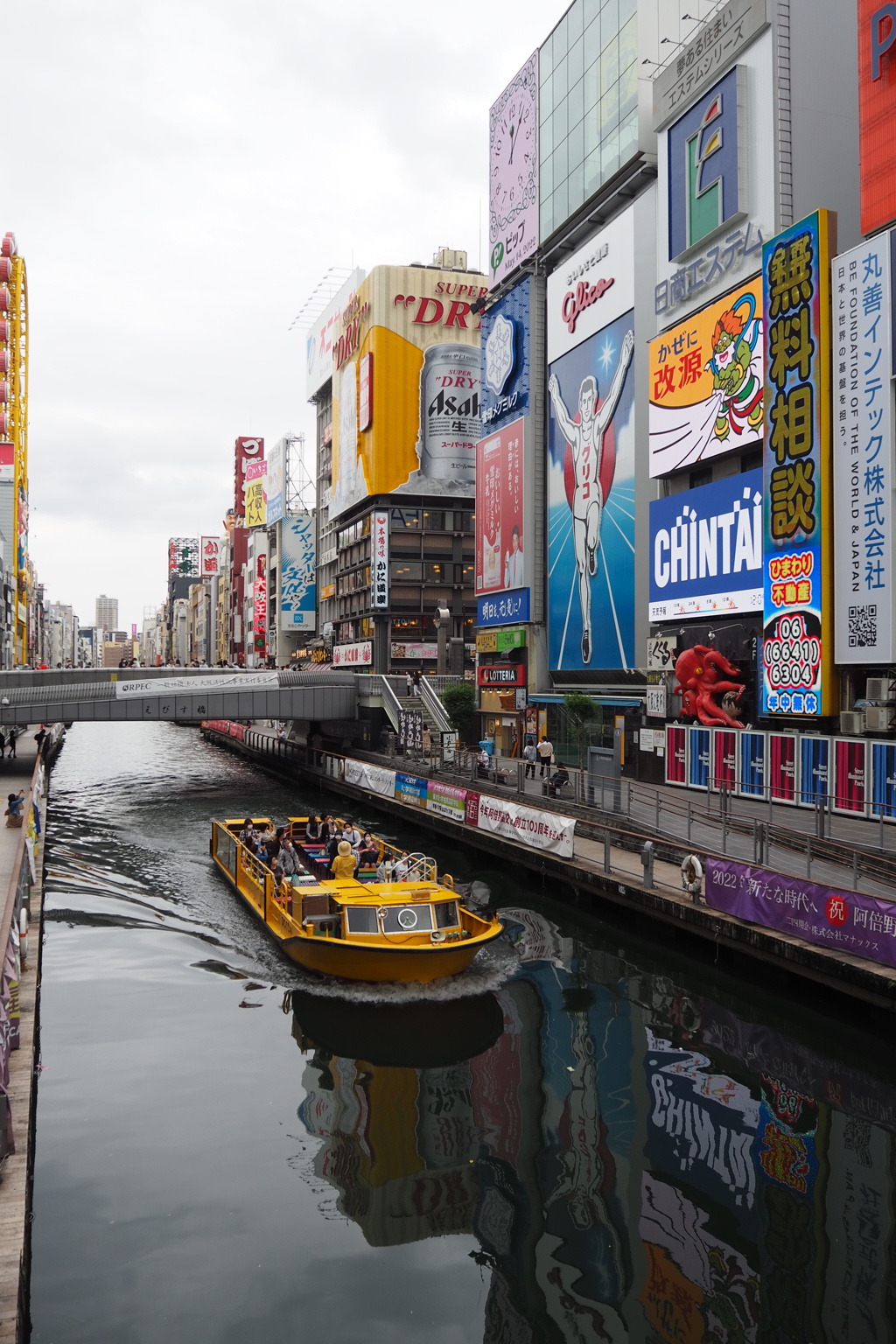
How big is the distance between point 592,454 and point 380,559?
4361 cm

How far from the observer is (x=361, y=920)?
20.9 m

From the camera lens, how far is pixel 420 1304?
10.8 m

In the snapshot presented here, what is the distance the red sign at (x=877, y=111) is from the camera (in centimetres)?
2969

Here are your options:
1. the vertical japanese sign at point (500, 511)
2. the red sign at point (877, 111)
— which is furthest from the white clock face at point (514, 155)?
the red sign at point (877, 111)

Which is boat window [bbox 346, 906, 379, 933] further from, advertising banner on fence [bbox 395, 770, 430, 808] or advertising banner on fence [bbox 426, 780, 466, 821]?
advertising banner on fence [bbox 395, 770, 430, 808]

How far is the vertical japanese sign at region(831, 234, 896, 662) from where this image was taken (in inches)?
1145

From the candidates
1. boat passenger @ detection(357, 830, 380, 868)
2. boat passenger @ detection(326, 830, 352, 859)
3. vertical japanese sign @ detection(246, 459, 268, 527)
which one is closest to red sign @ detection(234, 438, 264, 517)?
vertical japanese sign @ detection(246, 459, 268, 527)

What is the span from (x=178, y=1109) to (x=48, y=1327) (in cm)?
520

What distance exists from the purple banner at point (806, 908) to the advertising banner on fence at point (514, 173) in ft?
154

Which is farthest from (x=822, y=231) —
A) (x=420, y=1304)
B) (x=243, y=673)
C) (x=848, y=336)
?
(x=243, y=673)

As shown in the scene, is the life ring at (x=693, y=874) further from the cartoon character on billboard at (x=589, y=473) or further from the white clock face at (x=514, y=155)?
the white clock face at (x=514, y=155)

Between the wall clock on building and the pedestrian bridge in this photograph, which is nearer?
the pedestrian bridge

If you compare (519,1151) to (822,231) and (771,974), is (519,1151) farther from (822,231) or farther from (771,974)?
(822,231)

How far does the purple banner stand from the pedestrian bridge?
36980 mm
